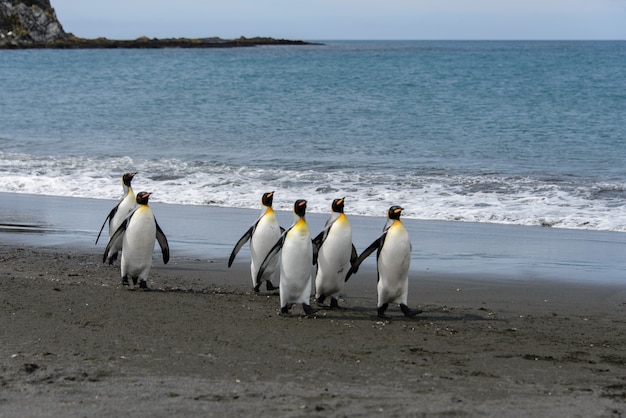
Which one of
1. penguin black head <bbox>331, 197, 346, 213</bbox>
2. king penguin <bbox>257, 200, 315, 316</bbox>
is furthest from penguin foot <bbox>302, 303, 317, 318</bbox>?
penguin black head <bbox>331, 197, 346, 213</bbox>

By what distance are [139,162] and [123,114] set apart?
41.8 ft

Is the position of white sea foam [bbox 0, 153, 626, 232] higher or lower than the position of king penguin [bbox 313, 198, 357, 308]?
lower

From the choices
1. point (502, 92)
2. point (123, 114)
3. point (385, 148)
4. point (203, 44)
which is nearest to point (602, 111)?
point (502, 92)

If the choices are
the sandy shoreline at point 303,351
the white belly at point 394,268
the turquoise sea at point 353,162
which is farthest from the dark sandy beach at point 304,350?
the turquoise sea at point 353,162

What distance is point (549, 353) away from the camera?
551 cm

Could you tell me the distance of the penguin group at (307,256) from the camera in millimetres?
6594

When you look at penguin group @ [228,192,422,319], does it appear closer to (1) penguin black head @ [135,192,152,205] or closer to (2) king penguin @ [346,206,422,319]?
(2) king penguin @ [346,206,422,319]

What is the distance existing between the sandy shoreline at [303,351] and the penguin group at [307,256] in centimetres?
18

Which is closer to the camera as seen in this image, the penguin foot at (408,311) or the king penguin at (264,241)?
Answer: the penguin foot at (408,311)

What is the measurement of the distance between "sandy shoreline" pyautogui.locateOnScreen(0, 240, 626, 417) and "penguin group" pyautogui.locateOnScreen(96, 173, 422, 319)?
0.60 ft

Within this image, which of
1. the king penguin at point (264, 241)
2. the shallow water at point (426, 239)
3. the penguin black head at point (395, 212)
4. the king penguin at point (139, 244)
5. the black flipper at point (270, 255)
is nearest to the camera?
the penguin black head at point (395, 212)

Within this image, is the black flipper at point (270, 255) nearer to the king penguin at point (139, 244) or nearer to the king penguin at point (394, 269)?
the king penguin at point (394, 269)

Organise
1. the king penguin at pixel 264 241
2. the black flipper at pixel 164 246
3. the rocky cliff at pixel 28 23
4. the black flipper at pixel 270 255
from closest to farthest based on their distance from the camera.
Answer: the black flipper at pixel 270 255, the king penguin at pixel 264 241, the black flipper at pixel 164 246, the rocky cliff at pixel 28 23

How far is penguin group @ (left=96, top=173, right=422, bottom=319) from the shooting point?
6.59 metres
